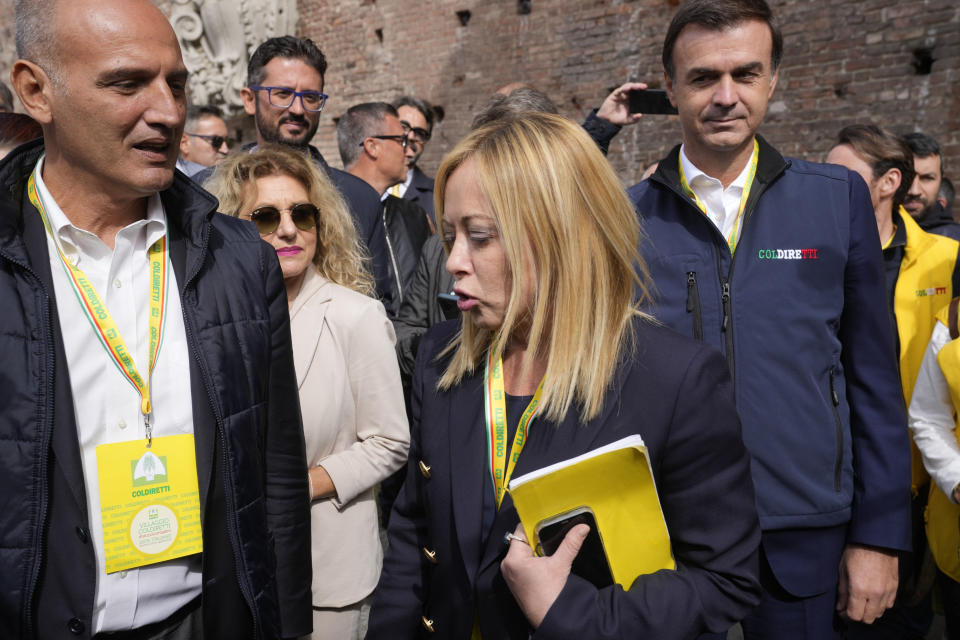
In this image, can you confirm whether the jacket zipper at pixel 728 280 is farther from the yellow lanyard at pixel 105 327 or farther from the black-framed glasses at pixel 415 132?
the black-framed glasses at pixel 415 132

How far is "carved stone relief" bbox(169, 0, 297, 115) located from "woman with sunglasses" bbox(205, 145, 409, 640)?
342 inches

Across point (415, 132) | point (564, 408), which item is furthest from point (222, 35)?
point (564, 408)

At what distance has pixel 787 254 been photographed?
1871mm

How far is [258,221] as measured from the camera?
7.66ft

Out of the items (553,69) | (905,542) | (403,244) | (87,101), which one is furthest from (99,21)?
(553,69)

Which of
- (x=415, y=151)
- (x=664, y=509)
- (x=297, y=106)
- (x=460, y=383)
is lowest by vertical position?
(x=664, y=509)

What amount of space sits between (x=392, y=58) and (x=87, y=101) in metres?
8.82

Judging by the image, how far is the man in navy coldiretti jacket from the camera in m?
1.84

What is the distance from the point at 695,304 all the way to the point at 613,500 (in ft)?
2.68

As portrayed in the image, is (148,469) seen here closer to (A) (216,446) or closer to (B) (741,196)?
(A) (216,446)

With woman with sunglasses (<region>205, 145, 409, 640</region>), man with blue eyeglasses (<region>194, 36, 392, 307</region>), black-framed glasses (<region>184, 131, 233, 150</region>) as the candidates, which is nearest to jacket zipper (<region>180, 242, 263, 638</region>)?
woman with sunglasses (<region>205, 145, 409, 640</region>)

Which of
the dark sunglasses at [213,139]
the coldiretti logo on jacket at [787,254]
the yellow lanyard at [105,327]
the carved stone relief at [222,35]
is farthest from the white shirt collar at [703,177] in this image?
the carved stone relief at [222,35]

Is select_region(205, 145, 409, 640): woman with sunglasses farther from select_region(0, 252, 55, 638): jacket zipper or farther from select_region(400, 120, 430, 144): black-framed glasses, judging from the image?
select_region(400, 120, 430, 144): black-framed glasses

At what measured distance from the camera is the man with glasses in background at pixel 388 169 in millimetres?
4172
